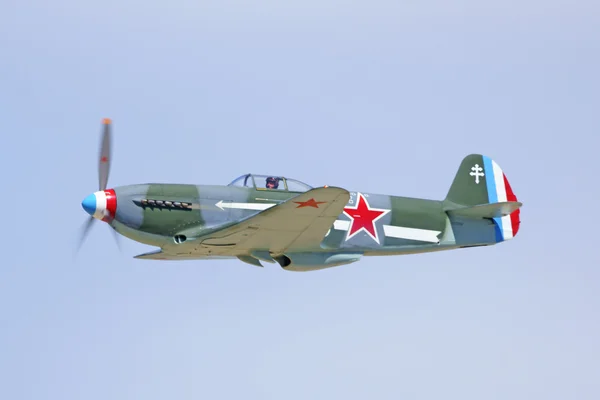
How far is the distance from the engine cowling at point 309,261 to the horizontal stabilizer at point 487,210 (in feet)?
9.48

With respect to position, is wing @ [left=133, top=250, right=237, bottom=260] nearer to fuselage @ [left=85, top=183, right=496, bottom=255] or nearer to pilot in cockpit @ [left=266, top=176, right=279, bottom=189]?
fuselage @ [left=85, top=183, right=496, bottom=255]

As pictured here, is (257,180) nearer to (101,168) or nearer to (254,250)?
(254,250)

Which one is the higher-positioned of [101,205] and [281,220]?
[101,205]

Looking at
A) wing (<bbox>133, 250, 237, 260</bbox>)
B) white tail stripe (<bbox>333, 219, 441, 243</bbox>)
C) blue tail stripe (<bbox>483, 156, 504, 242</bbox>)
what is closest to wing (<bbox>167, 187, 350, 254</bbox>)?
wing (<bbox>133, 250, 237, 260</bbox>)

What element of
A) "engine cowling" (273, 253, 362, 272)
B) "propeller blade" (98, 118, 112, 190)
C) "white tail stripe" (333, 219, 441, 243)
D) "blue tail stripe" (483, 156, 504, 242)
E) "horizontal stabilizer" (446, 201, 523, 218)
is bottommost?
"engine cowling" (273, 253, 362, 272)

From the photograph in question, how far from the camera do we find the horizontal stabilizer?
2339 centimetres

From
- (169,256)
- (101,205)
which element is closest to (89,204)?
(101,205)

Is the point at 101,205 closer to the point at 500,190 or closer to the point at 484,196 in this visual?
the point at 484,196

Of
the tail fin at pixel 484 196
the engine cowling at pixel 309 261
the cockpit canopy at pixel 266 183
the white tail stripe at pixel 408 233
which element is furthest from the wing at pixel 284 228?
the tail fin at pixel 484 196

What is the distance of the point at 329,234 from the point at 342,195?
2.15m

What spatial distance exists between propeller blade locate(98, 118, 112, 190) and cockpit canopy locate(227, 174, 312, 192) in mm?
2342

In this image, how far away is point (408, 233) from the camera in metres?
22.9

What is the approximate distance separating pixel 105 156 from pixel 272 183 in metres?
3.20

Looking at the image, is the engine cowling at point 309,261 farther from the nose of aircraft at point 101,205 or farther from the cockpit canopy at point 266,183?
the nose of aircraft at point 101,205
